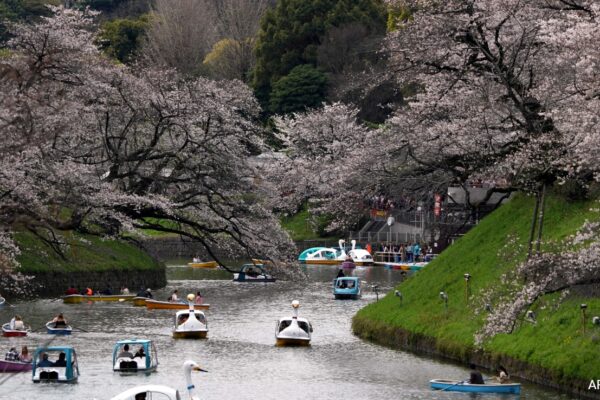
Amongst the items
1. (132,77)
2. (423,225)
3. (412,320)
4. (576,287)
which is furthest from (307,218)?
(576,287)

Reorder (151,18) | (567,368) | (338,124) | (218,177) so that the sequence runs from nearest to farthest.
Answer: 1. (567,368)
2. (218,177)
3. (338,124)
4. (151,18)

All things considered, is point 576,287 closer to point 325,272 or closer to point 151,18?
point 325,272

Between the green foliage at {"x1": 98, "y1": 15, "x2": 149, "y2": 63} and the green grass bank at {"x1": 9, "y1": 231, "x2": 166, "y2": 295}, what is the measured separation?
63.1 meters

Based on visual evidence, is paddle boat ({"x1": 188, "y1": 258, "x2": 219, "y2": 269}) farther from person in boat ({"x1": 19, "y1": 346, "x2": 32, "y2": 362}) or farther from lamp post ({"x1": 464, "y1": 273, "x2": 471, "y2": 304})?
person in boat ({"x1": 19, "y1": 346, "x2": 32, "y2": 362})

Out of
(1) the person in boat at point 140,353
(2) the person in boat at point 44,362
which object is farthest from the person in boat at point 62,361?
(1) the person in boat at point 140,353

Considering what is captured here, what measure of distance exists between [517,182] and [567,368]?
1067 cm

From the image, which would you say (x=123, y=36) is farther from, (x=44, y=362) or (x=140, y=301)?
(x=44, y=362)

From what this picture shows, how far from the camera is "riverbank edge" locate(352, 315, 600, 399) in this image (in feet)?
98.9

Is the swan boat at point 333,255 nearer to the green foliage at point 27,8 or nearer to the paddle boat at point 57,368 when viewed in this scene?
the green foliage at point 27,8

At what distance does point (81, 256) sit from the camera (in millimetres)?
61625

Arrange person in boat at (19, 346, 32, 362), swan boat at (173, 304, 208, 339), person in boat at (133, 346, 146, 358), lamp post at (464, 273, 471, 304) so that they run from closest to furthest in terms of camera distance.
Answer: person in boat at (19, 346, 32, 362), person in boat at (133, 346, 146, 358), lamp post at (464, 273, 471, 304), swan boat at (173, 304, 208, 339)

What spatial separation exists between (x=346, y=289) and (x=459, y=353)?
25070mm

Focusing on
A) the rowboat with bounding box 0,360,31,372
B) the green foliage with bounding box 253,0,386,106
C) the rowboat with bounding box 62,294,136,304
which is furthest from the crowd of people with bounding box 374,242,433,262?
the rowboat with bounding box 0,360,31,372

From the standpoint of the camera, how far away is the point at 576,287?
33.1m
